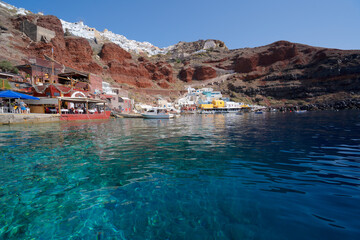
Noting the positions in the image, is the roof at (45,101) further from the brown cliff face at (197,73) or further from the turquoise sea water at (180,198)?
the brown cliff face at (197,73)

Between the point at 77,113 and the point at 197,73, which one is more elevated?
the point at 197,73

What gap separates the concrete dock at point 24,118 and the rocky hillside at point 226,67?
31715 mm

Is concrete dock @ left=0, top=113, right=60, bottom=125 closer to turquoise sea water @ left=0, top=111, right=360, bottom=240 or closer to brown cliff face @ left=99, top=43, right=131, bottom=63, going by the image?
turquoise sea water @ left=0, top=111, right=360, bottom=240

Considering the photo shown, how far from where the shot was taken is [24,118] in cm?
1891

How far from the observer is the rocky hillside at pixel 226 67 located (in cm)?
5350

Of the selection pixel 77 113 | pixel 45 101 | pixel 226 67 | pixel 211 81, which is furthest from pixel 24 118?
pixel 226 67

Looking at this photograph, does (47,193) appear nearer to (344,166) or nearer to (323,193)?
(323,193)

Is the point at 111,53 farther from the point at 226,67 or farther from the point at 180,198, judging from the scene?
the point at 180,198

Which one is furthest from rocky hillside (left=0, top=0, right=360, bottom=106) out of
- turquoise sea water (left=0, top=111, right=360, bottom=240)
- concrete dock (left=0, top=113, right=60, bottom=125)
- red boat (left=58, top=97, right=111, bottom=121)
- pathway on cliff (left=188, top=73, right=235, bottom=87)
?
turquoise sea water (left=0, top=111, right=360, bottom=240)

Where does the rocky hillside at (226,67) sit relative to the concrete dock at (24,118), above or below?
above

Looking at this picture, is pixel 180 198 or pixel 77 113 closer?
pixel 180 198

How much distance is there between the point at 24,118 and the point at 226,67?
108 m

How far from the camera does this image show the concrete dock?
17672 millimetres

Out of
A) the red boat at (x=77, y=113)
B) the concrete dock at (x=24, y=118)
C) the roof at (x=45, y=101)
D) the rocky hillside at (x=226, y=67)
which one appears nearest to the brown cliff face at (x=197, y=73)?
the rocky hillside at (x=226, y=67)
